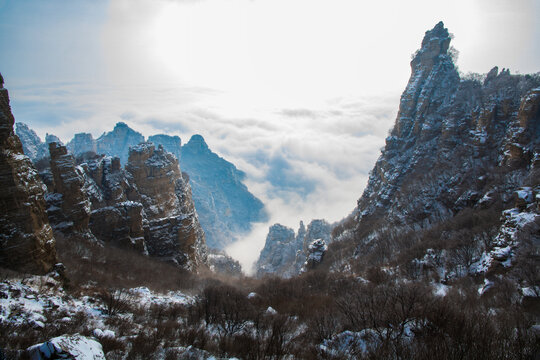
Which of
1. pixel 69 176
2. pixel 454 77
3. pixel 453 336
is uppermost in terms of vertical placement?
pixel 454 77

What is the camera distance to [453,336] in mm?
11781

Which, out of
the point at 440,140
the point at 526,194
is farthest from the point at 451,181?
the point at 526,194

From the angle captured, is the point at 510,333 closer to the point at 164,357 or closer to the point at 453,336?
the point at 453,336

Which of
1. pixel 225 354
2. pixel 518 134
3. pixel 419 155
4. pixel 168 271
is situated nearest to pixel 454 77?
pixel 419 155

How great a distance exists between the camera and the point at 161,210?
93188mm

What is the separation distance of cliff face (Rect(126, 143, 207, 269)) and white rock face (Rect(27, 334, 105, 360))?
6014cm

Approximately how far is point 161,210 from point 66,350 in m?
89.8

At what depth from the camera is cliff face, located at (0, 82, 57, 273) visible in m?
21.9

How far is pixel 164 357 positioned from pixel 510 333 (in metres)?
14.8

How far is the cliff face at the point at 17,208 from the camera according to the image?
21938mm

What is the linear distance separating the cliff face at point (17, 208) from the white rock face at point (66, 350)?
1838cm

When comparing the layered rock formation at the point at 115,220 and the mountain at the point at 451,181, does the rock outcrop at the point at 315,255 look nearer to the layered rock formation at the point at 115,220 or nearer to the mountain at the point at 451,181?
the mountain at the point at 451,181

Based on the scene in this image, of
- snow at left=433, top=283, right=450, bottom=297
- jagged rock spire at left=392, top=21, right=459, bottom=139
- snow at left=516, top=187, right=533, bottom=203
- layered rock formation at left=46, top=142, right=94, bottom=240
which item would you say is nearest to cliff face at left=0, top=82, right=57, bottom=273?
layered rock formation at left=46, top=142, right=94, bottom=240

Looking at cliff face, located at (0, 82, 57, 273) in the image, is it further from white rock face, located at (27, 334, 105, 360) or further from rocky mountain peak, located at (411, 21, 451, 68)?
rocky mountain peak, located at (411, 21, 451, 68)
